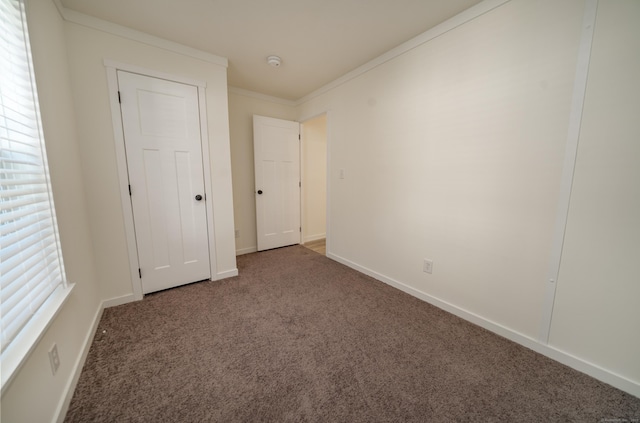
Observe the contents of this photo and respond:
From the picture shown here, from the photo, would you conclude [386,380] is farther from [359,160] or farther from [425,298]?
[359,160]

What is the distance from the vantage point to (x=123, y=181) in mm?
2039

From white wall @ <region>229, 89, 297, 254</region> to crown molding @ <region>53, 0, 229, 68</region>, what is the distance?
0.87 m

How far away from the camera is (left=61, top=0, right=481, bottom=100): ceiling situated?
1.69m

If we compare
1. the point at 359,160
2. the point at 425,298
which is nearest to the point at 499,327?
the point at 425,298

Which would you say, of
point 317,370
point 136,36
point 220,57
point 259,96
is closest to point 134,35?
point 136,36

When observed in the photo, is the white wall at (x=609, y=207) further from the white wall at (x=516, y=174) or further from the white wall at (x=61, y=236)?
the white wall at (x=61, y=236)

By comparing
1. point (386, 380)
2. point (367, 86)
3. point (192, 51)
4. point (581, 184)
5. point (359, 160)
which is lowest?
point (386, 380)

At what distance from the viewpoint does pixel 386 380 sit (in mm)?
1337

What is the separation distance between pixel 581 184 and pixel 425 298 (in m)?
1.40

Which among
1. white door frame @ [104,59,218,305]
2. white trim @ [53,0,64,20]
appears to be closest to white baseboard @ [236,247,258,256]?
white door frame @ [104,59,218,305]

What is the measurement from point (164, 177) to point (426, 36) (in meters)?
2.71

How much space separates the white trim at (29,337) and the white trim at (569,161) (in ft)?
8.59

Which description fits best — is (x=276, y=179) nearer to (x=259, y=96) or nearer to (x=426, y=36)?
(x=259, y=96)

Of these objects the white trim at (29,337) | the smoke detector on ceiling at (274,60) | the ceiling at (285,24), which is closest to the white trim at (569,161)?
the ceiling at (285,24)
